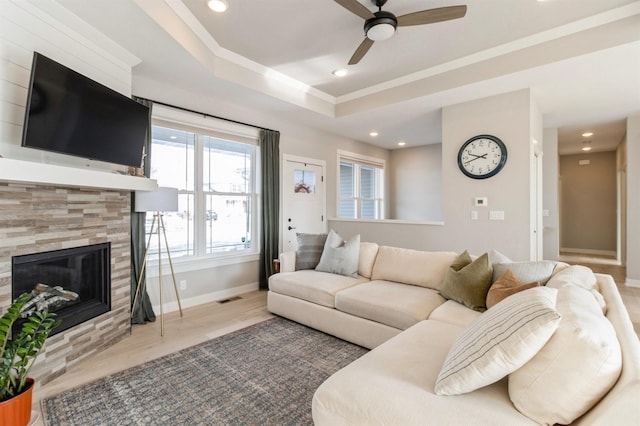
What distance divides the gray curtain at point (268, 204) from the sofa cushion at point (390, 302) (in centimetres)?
191

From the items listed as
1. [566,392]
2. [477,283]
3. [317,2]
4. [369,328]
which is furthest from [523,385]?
[317,2]

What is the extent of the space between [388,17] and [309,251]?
2470 mm

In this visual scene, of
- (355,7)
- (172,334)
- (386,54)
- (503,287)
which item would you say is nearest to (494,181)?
(386,54)

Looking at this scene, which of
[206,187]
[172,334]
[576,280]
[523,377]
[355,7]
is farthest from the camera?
[206,187]

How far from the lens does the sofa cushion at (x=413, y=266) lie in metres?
2.91

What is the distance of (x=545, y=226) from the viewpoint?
5738 mm

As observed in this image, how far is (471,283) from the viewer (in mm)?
2398

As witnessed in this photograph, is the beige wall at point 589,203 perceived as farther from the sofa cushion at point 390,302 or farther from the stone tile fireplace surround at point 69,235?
the stone tile fireplace surround at point 69,235

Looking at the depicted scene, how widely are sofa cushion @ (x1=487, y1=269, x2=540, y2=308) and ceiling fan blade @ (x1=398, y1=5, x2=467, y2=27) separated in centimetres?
191

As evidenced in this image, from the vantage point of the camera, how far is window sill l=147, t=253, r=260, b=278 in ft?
11.5

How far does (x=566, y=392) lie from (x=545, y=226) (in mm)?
5843

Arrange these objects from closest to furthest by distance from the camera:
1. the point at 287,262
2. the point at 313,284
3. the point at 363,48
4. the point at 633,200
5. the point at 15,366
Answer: the point at 15,366 < the point at 363,48 < the point at 313,284 < the point at 287,262 < the point at 633,200

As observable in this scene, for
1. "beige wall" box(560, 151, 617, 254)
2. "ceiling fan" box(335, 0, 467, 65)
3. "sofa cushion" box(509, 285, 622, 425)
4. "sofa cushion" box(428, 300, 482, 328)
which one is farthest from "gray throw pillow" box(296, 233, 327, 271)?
"beige wall" box(560, 151, 617, 254)

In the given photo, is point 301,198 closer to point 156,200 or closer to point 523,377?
point 156,200
